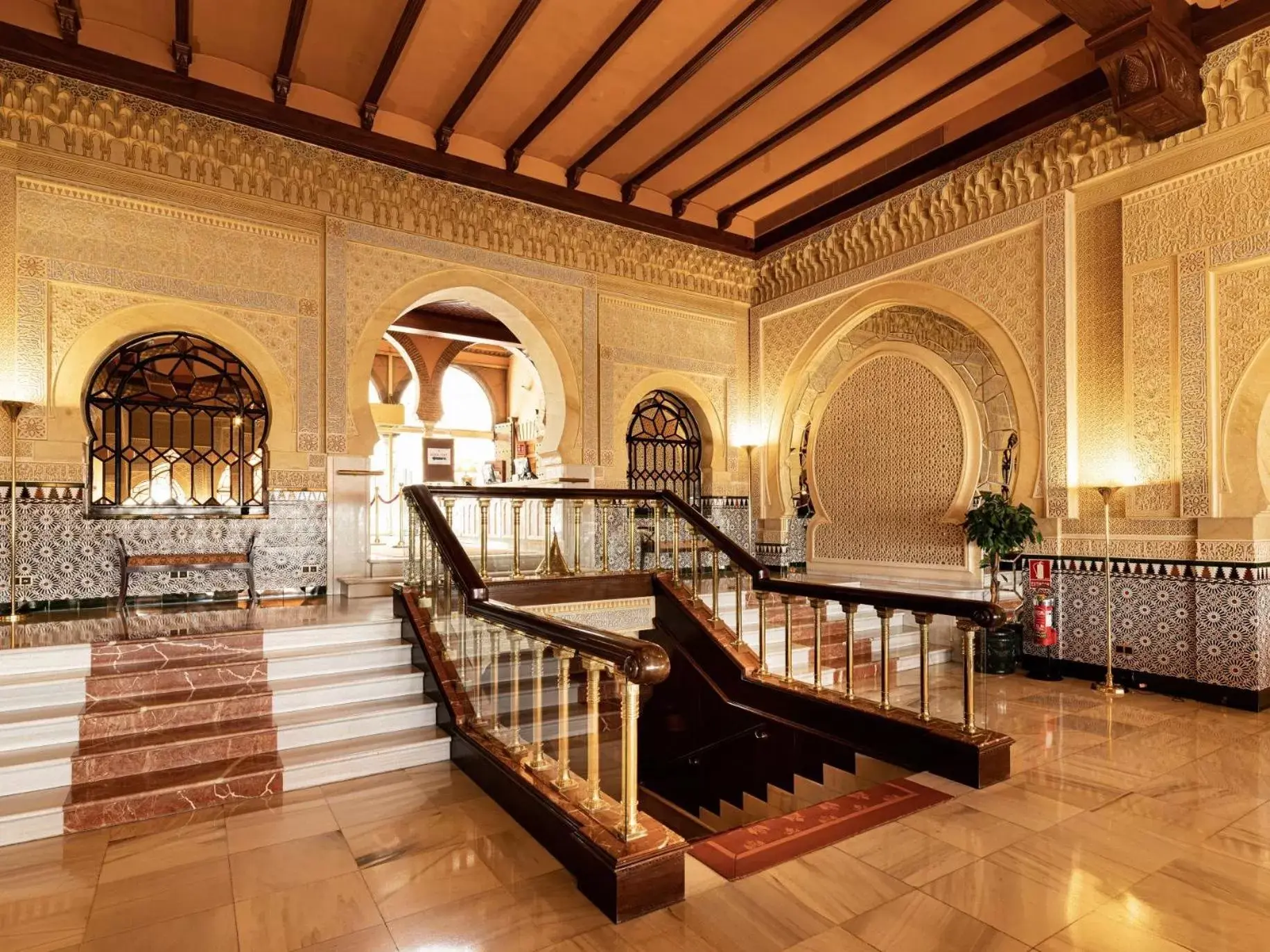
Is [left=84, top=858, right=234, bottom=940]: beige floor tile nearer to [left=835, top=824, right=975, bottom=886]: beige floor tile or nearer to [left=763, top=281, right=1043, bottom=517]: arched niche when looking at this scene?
[left=835, top=824, right=975, bottom=886]: beige floor tile

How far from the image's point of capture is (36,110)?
5770mm

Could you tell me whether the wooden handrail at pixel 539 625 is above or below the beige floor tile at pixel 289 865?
above

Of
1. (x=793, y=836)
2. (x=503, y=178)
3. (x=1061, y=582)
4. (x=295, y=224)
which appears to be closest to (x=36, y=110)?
(x=295, y=224)

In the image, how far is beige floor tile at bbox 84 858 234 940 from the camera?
2461 mm

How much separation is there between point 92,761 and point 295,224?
495 centimetres

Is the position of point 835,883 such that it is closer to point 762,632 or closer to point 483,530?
point 762,632

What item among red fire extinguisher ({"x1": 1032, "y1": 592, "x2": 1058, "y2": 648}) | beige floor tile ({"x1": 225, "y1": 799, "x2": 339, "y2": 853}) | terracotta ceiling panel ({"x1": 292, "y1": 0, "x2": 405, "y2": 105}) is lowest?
beige floor tile ({"x1": 225, "y1": 799, "x2": 339, "y2": 853})

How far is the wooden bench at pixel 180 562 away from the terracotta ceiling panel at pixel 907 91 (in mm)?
6041

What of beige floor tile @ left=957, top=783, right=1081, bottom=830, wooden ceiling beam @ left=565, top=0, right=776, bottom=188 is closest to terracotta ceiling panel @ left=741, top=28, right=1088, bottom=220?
wooden ceiling beam @ left=565, top=0, right=776, bottom=188

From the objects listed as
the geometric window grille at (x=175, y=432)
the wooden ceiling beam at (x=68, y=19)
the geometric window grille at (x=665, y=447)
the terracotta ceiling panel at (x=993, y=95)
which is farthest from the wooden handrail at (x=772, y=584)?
the wooden ceiling beam at (x=68, y=19)

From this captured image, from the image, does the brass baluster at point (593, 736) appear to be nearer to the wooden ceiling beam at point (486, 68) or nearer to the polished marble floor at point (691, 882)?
the polished marble floor at point (691, 882)

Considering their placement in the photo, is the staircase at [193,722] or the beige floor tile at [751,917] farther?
the staircase at [193,722]

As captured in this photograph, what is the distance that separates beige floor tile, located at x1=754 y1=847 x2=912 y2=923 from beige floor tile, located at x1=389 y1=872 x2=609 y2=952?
2.22 feet

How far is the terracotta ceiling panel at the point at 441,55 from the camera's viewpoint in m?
5.45
